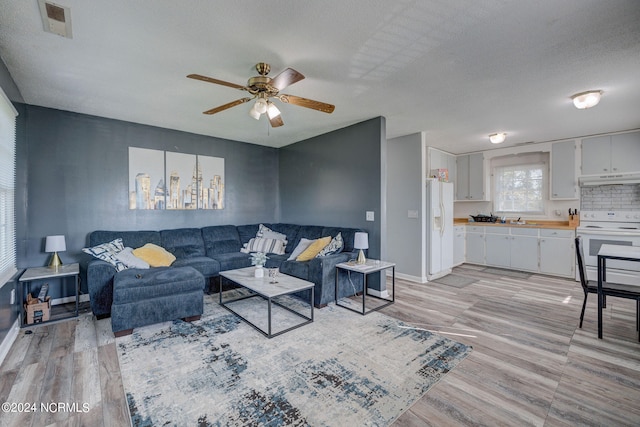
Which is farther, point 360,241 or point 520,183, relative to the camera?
point 520,183

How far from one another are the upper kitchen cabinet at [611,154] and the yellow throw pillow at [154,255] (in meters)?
6.81

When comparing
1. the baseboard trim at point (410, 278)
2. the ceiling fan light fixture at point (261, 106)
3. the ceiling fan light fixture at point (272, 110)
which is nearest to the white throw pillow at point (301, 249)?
the baseboard trim at point (410, 278)

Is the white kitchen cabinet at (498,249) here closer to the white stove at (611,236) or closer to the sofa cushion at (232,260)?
the white stove at (611,236)

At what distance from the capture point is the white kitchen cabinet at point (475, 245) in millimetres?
5793

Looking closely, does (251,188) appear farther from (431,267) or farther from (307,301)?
(431,267)

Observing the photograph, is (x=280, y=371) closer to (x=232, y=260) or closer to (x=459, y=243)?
(x=232, y=260)

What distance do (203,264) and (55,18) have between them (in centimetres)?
288

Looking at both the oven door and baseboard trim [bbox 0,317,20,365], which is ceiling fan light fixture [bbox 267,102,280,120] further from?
the oven door

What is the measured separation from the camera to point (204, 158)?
191 inches

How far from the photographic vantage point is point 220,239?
15.5 feet

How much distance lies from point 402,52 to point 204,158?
372 centimetres

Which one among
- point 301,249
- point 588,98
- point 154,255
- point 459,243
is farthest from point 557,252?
point 154,255

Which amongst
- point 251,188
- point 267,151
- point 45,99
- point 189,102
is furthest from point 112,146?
point 267,151

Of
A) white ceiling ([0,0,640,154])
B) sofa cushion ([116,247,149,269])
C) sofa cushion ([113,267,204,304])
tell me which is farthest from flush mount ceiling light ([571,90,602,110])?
sofa cushion ([116,247,149,269])
